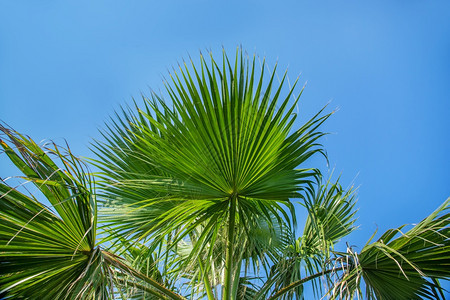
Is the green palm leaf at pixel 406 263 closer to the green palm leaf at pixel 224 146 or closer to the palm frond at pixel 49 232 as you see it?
the green palm leaf at pixel 224 146

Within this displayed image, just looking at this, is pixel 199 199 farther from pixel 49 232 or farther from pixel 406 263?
pixel 406 263

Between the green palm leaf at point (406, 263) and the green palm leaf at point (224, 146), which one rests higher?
the green palm leaf at point (224, 146)

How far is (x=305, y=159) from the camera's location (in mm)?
2621

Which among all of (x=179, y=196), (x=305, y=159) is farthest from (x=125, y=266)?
(x=305, y=159)

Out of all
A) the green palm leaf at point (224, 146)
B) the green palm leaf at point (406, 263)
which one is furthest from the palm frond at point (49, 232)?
the green palm leaf at point (406, 263)

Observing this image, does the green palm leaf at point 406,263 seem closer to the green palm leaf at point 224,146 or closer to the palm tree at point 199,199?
the palm tree at point 199,199

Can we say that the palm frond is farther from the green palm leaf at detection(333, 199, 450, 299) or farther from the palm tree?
the green palm leaf at detection(333, 199, 450, 299)

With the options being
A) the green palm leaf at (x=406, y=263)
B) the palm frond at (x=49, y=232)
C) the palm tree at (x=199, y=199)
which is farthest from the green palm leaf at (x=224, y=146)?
the green palm leaf at (x=406, y=263)

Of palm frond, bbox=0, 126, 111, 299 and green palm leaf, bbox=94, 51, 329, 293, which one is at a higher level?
green palm leaf, bbox=94, 51, 329, 293

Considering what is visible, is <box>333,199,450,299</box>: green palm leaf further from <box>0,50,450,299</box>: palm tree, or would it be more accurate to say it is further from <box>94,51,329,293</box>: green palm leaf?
<box>94,51,329,293</box>: green palm leaf

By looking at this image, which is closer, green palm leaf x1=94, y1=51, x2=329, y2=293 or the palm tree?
the palm tree

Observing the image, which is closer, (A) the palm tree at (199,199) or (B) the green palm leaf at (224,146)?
(A) the palm tree at (199,199)

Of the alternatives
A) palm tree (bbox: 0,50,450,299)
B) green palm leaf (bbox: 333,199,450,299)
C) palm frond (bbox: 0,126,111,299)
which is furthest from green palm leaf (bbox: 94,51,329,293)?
green palm leaf (bbox: 333,199,450,299)

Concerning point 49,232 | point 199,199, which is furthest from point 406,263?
point 49,232
